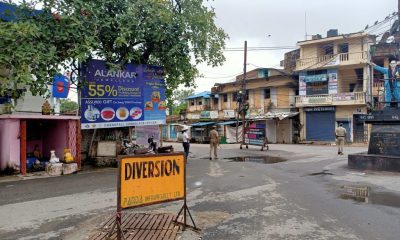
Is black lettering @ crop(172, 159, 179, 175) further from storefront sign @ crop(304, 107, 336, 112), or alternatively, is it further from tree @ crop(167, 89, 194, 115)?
storefront sign @ crop(304, 107, 336, 112)

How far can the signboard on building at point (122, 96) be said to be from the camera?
14219mm

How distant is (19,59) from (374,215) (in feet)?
32.4

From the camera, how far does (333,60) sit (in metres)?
33.2

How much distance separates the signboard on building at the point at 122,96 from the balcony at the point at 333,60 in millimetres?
22128

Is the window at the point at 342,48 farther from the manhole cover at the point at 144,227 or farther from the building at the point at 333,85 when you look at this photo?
the manhole cover at the point at 144,227

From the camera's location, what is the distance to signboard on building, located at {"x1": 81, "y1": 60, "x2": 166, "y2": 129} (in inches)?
560

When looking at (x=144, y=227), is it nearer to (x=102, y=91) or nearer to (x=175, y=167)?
(x=175, y=167)

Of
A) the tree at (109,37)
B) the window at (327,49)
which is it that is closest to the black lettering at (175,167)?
the tree at (109,37)

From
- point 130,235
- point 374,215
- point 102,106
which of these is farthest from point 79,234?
point 102,106

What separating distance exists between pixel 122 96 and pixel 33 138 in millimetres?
4229

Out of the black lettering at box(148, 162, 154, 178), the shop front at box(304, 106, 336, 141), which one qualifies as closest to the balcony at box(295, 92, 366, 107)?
the shop front at box(304, 106, 336, 141)

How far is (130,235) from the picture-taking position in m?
5.61

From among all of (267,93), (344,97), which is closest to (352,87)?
(344,97)

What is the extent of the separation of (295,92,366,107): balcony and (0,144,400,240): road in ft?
69.6
